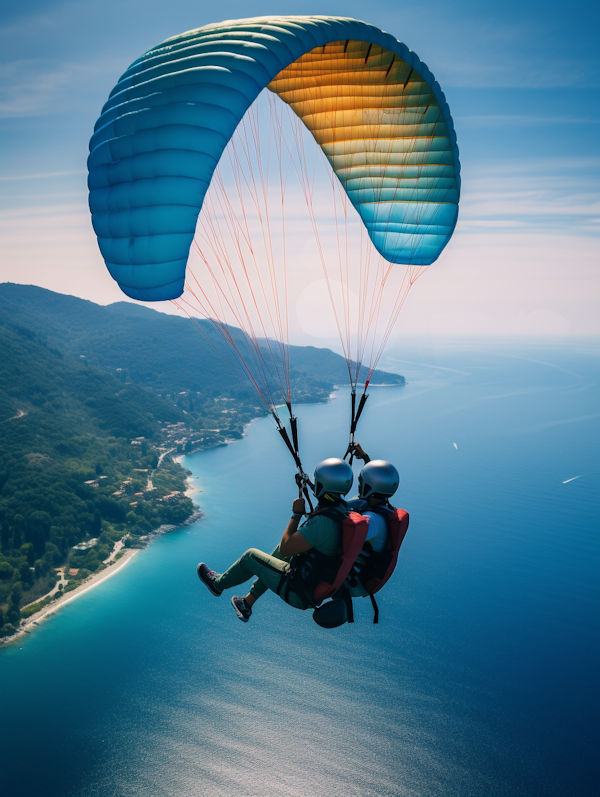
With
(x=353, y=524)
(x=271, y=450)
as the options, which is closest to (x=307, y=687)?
(x=353, y=524)

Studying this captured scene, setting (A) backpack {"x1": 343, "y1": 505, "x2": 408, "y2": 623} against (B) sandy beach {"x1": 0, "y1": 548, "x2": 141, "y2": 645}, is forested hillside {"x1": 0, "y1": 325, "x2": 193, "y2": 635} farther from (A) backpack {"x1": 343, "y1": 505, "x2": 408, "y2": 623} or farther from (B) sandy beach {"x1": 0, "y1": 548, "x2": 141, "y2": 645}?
(A) backpack {"x1": 343, "y1": 505, "x2": 408, "y2": 623}


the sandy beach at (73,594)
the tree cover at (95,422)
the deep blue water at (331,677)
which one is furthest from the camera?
the tree cover at (95,422)

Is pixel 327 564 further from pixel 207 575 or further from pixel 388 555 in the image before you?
pixel 207 575

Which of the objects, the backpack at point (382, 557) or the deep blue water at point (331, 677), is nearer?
the backpack at point (382, 557)

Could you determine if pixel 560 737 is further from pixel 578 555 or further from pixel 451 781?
pixel 578 555

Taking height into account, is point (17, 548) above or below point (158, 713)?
above

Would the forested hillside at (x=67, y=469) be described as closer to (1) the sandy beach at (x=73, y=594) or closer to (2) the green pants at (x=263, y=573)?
(1) the sandy beach at (x=73, y=594)

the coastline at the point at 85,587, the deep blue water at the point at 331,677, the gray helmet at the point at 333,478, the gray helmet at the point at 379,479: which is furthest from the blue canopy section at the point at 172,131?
the coastline at the point at 85,587
